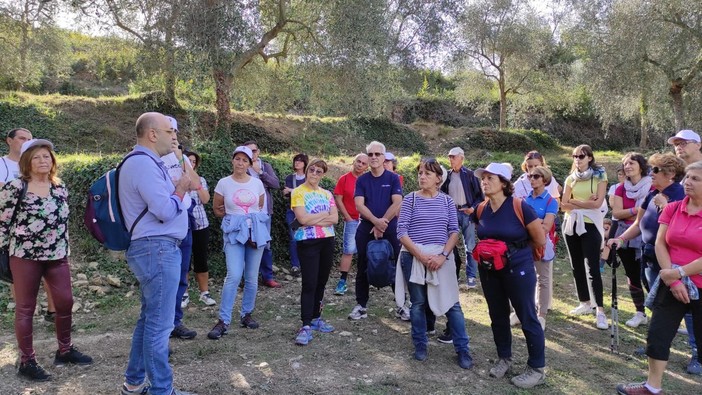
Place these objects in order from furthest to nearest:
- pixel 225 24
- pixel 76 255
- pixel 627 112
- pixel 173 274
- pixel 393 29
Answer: pixel 627 112
pixel 393 29
pixel 225 24
pixel 76 255
pixel 173 274

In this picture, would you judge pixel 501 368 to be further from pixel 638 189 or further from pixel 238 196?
pixel 238 196

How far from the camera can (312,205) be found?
4.89m

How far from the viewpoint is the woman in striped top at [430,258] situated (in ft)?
14.1

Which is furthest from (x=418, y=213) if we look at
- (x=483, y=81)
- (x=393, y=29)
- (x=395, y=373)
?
(x=483, y=81)

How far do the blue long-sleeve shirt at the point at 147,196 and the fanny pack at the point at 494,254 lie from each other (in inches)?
90.1

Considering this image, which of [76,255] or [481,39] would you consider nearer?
[76,255]

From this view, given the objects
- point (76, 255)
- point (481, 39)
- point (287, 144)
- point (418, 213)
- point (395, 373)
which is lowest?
point (395, 373)

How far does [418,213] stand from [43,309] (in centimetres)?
435

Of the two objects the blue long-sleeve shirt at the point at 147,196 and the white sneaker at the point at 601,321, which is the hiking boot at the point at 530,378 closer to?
the white sneaker at the point at 601,321

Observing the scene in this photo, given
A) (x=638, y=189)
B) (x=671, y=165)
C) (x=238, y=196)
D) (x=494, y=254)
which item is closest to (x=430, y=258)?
(x=494, y=254)

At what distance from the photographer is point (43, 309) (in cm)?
552

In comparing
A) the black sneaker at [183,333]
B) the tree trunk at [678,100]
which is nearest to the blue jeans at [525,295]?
the black sneaker at [183,333]

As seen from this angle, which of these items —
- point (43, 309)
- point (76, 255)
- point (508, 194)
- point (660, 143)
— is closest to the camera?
point (508, 194)

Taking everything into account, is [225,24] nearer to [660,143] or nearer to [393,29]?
[393,29]
